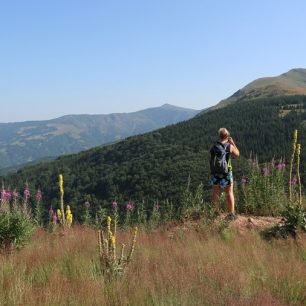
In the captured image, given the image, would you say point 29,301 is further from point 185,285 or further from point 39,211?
point 39,211

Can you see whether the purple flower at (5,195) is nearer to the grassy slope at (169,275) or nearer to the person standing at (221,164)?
the grassy slope at (169,275)

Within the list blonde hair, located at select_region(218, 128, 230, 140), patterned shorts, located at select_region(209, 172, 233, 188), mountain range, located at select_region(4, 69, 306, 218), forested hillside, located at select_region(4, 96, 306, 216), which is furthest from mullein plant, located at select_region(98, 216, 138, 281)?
mountain range, located at select_region(4, 69, 306, 218)

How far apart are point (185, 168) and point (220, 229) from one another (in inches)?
4124

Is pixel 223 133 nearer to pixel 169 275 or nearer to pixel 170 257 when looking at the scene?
pixel 170 257

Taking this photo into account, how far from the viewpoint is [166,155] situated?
134m

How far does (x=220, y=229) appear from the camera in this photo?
6.84 meters

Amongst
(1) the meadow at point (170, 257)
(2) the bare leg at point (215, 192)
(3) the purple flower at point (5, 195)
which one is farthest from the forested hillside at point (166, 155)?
(3) the purple flower at point (5, 195)

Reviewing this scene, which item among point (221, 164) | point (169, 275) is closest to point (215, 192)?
point (221, 164)

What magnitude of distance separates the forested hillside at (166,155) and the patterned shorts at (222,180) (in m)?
80.2

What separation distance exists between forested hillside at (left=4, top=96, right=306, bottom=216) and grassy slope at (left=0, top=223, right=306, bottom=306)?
83167mm

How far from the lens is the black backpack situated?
8469 mm

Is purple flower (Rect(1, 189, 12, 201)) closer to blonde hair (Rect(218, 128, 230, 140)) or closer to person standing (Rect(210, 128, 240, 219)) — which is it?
person standing (Rect(210, 128, 240, 219))

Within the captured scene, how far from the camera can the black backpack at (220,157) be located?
8469mm

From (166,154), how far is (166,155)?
1.04 metres
